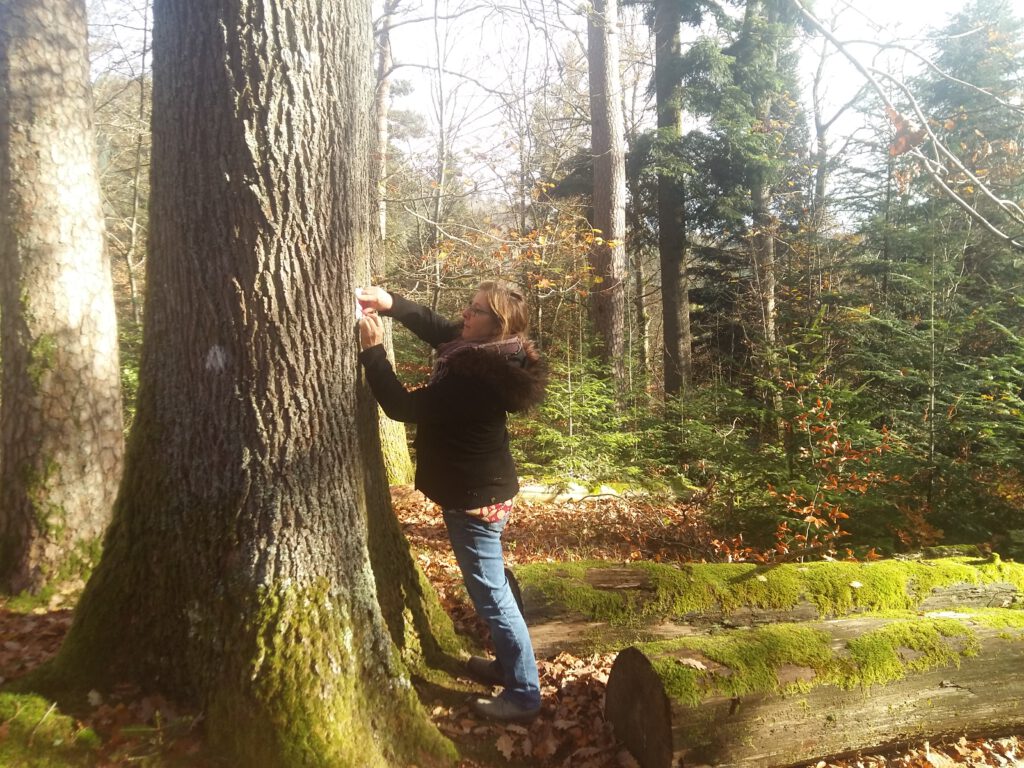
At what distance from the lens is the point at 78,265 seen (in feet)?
14.1

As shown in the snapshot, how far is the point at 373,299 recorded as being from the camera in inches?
124

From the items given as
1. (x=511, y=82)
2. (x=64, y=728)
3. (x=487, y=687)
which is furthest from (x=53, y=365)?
(x=511, y=82)

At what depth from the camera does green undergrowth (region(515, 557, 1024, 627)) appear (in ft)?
13.2

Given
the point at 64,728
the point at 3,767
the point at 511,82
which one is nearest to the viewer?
the point at 3,767

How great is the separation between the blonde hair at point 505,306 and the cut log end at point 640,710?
6.11ft

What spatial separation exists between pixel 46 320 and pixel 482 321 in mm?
3200

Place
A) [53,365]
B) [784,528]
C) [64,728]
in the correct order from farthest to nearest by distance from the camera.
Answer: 1. [784,528]
2. [53,365]
3. [64,728]

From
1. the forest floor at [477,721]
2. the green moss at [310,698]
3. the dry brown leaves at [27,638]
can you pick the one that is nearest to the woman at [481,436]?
the forest floor at [477,721]

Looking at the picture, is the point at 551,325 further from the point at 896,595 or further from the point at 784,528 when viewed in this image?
the point at 896,595

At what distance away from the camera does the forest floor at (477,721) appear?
2.47 meters

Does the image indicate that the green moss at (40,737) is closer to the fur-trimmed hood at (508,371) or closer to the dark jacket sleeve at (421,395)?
the dark jacket sleeve at (421,395)

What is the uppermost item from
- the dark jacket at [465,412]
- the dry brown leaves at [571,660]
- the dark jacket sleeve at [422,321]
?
the dark jacket sleeve at [422,321]

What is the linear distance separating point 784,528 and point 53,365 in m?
6.09

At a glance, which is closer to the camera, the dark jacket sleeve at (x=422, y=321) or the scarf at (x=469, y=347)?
the scarf at (x=469, y=347)
